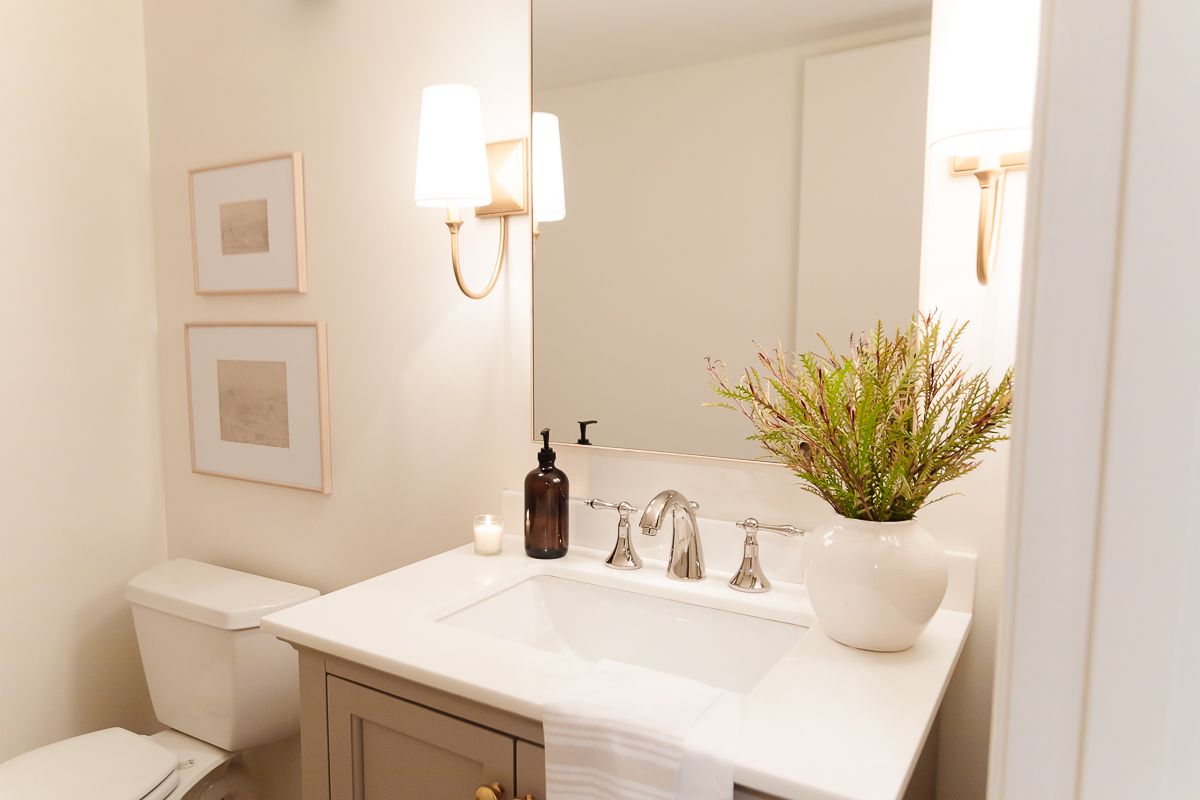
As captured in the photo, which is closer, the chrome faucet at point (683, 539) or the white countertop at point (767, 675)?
the white countertop at point (767, 675)

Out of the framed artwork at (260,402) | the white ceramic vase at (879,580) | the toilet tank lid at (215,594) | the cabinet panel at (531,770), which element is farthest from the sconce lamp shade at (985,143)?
the toilet tank lid at (215,594)

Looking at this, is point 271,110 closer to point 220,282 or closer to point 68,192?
point 220,282

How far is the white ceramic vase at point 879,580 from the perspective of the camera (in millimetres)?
874

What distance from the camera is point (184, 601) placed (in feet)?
5.30

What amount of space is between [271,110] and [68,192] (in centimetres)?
55

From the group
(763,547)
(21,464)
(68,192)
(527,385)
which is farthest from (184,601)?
(763,547)

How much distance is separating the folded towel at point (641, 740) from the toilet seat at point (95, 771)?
1091 millimetres

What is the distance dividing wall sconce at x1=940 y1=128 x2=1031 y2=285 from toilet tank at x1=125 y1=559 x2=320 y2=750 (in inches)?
56.2

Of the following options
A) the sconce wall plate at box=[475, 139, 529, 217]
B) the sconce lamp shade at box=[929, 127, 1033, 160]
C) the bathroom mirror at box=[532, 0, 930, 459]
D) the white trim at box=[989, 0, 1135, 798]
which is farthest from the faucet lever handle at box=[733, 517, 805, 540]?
the white trim at box=[989, 0, 1135, 798]

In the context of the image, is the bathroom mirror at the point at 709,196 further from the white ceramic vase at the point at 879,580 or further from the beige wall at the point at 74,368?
the beige wall at the point at 74,368

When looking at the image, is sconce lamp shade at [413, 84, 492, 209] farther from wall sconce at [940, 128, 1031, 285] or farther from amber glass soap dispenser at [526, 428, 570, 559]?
wall sconce at [940, 128, 1031, 285]

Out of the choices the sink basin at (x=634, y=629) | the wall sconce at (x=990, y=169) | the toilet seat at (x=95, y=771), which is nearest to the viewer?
the wall sconce at (x=990, y=169)

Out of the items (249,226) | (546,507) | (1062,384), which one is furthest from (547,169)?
(1062,384)

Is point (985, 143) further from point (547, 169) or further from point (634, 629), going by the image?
point (634, 629)
